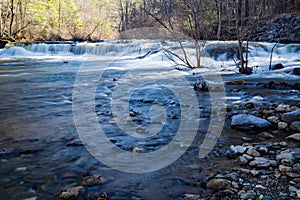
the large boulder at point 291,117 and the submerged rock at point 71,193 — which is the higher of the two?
the large boulder at point 291,117

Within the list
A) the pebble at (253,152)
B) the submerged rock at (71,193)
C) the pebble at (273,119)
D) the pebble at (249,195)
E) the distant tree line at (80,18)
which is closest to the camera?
the pebble at (249,195)

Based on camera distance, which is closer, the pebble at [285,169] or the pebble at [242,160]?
the pebble at [285,169]

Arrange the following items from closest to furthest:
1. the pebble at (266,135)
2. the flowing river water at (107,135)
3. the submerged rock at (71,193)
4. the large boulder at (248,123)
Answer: the submerged rock at (71,193), the flowing river water at (107,135), the pebble at (266,135), the large boulder at (248,123)

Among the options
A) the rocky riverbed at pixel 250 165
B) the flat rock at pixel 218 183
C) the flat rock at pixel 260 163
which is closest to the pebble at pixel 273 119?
the rocky riverbed at pixel 250 165

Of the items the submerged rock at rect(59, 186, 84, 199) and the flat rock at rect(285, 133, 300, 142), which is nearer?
the submerged rock at rect(59, 186, 84, 199)

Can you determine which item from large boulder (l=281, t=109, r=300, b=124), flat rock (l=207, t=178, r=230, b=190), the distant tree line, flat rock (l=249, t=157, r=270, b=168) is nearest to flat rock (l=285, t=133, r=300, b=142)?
large boulder (l=281, t=109, r=300, b=124)

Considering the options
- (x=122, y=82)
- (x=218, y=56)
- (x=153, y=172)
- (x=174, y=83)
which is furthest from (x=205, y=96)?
(x=218, y=56)

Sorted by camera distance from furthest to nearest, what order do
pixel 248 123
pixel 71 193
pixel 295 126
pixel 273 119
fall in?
pixel 273 119
pixel 248 123
pixel 295 126
pixel 71 193

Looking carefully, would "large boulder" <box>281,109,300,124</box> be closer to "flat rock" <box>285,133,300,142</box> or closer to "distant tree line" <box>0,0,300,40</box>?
"flat rock" <box>285,133,300,142</box>

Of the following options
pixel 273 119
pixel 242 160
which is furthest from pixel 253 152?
pixel 273 119

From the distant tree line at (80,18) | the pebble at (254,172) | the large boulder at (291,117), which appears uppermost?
the distant tree line at (80,18)

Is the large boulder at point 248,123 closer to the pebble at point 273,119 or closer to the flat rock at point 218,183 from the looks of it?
the pebble at point 273,119

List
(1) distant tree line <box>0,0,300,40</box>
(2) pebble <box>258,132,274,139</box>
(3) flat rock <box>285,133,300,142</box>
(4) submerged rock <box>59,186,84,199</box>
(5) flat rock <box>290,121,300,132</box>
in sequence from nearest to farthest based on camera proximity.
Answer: (4) submerged rock <box>59,186,84,199</box>
(3) flat rock <box>285,133,300,142</box>
(2) pebble <box>258,132,274,139</box>
(5) flat rock <box>290,121,300,132</box>
(1) distant tree line <box>0,0,300,40</box>

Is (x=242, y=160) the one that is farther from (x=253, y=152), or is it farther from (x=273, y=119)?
(x=273, y=119)
